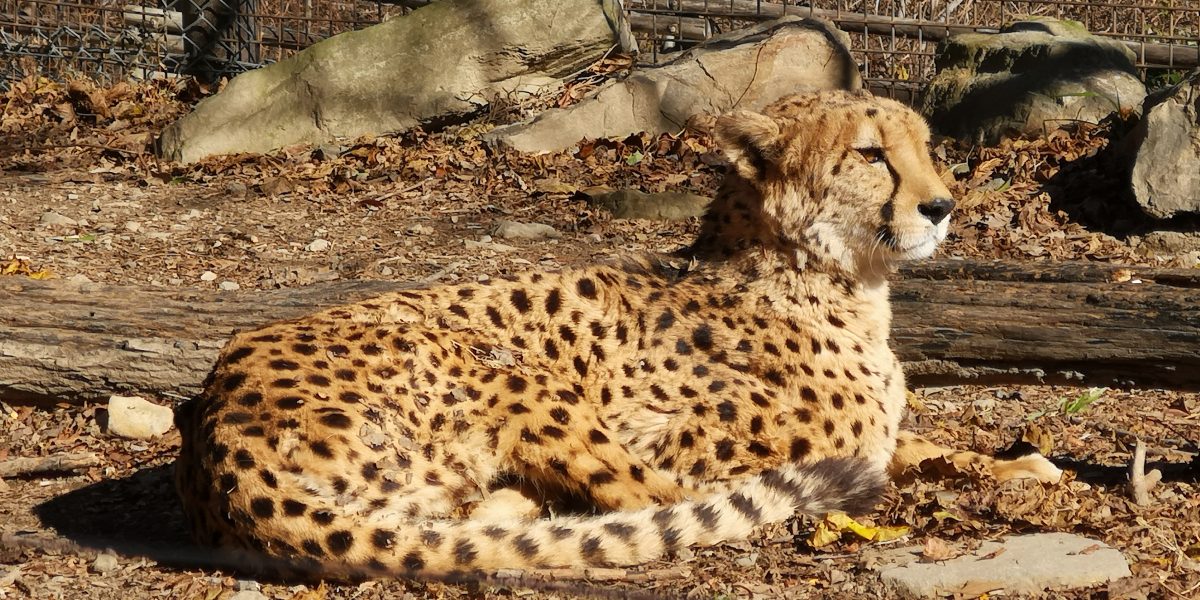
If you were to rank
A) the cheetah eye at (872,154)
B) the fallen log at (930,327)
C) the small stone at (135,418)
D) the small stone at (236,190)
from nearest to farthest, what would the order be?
the cheetah eye at (872,154) → the fallen log at (930,327) → the small stone at (135,418) → the small stone at (236,190)

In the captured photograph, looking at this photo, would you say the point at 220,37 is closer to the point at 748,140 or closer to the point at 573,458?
the point at 748,140

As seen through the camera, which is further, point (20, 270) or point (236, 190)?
point (236, 190)

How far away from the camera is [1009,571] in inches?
134

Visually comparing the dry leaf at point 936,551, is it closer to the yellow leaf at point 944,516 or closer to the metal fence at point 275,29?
the yellow leaf at point 944,516

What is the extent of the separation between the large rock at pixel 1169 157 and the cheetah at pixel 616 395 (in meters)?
3.53

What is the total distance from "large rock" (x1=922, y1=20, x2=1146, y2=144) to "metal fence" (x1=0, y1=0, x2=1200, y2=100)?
2.33 feet

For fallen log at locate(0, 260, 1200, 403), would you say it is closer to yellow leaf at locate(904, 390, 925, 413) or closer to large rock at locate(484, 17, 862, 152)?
yellow leaf at locate(904, 390, 925, 413)

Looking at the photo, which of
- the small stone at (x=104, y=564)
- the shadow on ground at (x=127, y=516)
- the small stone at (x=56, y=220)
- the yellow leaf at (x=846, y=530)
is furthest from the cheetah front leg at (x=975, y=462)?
the small stone at (x=56, y=220)

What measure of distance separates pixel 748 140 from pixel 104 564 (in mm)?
2259

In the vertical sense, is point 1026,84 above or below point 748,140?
above

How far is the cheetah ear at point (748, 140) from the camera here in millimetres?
4152

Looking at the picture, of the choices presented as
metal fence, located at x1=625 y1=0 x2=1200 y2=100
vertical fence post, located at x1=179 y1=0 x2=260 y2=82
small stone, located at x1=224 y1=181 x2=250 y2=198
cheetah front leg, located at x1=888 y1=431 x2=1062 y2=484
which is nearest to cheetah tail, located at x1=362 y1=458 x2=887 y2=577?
cheetah front leg, located at x1=888 y1=431 x2=1062 y2=484

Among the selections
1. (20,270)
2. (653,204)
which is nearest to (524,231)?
(653,204)

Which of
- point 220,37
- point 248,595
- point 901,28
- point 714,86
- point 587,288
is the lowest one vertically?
point 248,595
